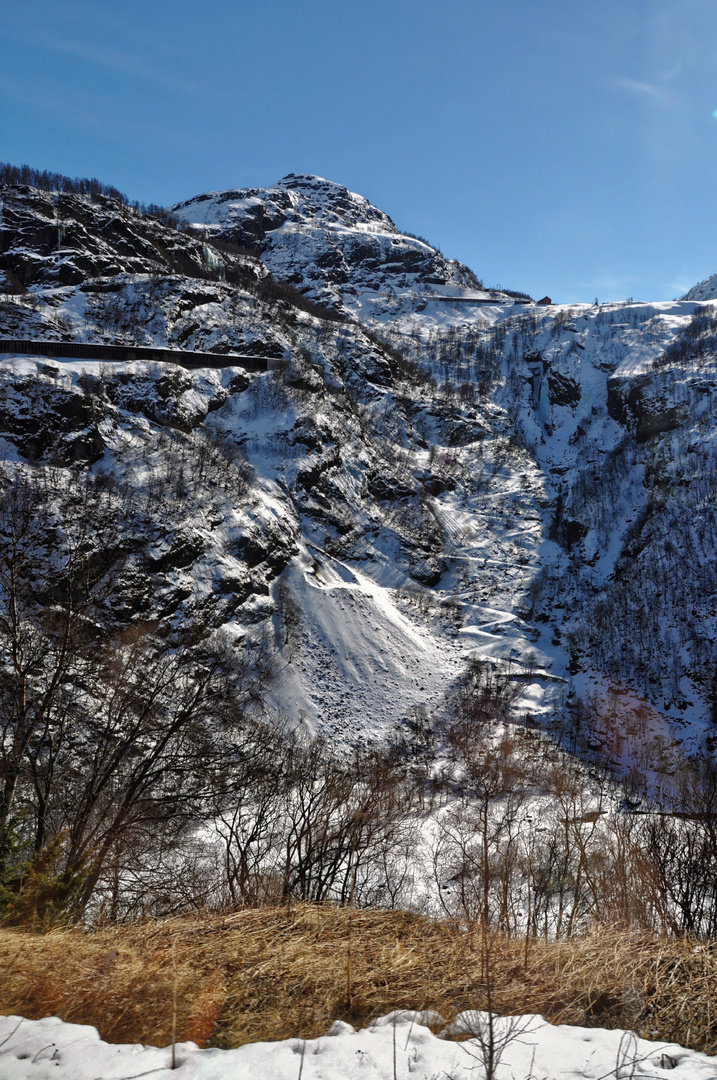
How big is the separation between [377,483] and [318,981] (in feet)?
198

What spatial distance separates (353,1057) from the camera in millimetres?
2217

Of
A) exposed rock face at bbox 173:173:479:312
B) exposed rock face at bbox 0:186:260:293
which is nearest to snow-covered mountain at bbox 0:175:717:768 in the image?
exposed rock face at bbox 0:186:260:293

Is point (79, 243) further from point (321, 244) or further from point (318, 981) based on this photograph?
point (318, 981)

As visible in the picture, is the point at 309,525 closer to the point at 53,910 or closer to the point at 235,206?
the point at 53,910

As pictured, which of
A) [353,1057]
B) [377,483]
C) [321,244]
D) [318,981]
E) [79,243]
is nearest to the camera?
[353,1057]

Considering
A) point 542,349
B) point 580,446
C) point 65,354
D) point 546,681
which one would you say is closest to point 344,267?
point 542,349

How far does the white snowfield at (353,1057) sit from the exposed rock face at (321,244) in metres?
119

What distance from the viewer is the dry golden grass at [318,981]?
8.25 feet

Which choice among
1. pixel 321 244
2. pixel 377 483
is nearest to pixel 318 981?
pixel 377 483

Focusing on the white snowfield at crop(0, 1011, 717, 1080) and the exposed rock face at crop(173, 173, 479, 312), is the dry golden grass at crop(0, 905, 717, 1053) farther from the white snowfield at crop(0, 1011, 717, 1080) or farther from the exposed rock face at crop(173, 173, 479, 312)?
→ the exposed rock face at crop(173, 173, 479, 312)

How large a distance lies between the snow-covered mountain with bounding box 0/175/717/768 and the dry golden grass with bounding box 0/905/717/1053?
104 feet

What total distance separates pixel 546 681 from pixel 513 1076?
49.2m

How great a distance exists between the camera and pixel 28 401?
38.9 metres

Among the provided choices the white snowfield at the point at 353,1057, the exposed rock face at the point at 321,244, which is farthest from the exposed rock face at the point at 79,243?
the white snowfield at the point at 353,1057
